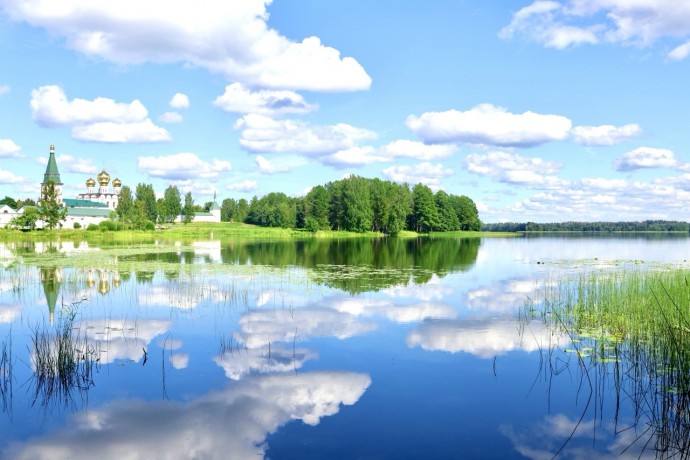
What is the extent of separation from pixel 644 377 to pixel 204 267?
27.1 metres

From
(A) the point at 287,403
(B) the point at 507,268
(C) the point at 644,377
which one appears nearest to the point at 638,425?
(C) the point at 644,377

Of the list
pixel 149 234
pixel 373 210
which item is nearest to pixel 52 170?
pixel 149 234

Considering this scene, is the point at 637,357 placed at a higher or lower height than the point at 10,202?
lower

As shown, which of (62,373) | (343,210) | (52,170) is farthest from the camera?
(52,170)

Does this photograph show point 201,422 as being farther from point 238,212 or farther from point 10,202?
point 238,212

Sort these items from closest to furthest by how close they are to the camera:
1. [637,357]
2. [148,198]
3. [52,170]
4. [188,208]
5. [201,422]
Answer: [201,422] < [637,357] < [52,170] < [148,198] < [188,208]

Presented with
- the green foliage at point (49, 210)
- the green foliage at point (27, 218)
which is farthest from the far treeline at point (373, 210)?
the green foliage at point (27, 218)

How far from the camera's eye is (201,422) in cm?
854

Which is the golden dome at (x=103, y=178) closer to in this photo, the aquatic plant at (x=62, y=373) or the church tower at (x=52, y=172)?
the church tower at (x=52, y=172)

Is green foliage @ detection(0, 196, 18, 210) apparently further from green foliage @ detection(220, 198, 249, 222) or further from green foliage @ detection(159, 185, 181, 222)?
green foliage @ detection(220, 198, 249, 222)

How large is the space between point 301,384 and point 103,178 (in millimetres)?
178327

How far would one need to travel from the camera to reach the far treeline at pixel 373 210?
4500 inches

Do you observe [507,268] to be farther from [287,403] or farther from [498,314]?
[287,403]

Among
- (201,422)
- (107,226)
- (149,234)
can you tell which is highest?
(107,226)
